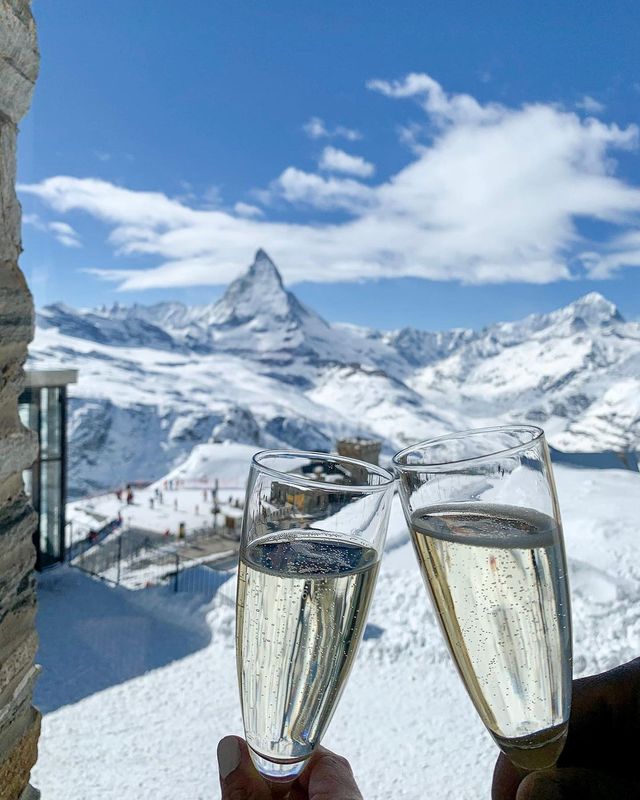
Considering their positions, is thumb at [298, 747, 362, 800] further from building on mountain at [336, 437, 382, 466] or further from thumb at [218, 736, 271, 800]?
building on mountain at [336, 437, 382, 466]

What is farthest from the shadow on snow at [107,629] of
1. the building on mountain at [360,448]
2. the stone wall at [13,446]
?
the building on mountain at [360,448]

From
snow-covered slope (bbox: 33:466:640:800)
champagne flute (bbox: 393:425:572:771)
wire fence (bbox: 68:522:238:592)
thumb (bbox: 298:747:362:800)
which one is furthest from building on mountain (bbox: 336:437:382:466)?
champagne flute (bbox: 393:425:572:771)

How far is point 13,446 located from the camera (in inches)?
47.3

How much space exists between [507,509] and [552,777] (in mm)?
302

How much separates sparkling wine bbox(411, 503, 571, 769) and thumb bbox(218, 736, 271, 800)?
0.35 meters

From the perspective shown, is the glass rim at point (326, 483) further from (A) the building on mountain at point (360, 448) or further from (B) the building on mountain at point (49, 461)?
(A) the building on mountain at point (360, 448)

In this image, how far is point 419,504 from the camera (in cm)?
83

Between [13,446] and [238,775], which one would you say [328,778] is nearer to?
[238,775]

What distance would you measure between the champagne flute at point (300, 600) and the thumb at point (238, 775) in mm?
47

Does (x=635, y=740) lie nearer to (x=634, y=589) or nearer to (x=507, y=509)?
(x=507, y=509)

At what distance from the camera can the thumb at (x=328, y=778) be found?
0.87 metres

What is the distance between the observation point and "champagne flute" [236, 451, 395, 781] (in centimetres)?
84

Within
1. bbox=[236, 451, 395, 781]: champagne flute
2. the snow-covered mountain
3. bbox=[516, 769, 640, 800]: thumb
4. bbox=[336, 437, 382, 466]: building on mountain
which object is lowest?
the snow-covered mountain

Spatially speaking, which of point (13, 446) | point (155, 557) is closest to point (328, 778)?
point (13, 446)
